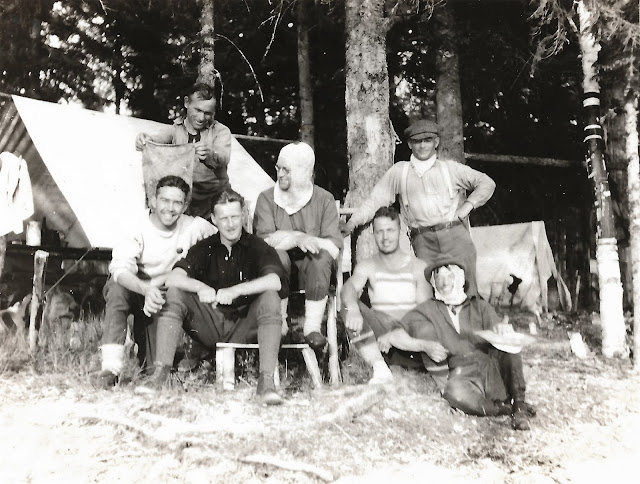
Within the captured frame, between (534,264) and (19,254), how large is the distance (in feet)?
21.3

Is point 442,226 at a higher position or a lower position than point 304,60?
Result: lower

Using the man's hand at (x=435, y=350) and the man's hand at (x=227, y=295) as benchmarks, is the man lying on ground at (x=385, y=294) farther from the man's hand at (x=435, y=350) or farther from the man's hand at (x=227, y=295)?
the man's hand at (x=227, y=295)

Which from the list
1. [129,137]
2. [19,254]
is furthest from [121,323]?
[129,137]

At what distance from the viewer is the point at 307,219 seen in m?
4.14

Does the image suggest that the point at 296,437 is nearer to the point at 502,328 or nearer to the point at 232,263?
the point at 232,263

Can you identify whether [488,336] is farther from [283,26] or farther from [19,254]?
[283,26]

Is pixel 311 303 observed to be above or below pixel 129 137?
below

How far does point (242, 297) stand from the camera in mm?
3631

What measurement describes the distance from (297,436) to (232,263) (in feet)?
3.83

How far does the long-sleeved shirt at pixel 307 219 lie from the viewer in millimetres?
4125

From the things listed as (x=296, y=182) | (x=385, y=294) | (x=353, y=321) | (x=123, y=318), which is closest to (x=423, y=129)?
(x=296, y=182)

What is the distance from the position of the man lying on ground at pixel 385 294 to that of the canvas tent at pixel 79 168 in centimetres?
198

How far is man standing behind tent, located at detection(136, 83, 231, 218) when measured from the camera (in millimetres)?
4910

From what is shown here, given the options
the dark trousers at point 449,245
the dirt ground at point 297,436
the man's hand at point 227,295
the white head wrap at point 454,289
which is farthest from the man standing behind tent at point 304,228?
the dark trousers at point 449,245
